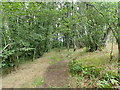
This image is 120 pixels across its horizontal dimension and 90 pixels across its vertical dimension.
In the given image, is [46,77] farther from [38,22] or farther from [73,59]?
[38,22]

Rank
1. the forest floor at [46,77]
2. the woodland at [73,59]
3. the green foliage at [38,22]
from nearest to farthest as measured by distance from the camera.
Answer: the woodland at [73,59], the forest floor at [46,77], the green foliage at [38,22]

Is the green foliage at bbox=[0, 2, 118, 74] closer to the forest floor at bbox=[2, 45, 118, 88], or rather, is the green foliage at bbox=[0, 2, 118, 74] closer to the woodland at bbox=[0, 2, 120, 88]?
the woodland at bbox=[0, 2, 120, 88]

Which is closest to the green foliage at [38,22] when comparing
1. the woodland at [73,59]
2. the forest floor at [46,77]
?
the woodland at [73,59]

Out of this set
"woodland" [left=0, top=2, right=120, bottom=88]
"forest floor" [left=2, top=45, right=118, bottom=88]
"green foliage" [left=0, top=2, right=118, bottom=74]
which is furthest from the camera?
"green foliage" [left=0, top=2, right=118, bottom=74]

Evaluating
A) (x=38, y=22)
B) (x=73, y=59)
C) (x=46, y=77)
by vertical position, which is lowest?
(x=46, y=77)

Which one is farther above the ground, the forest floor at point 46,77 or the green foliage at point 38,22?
the green foliage at point 38,22

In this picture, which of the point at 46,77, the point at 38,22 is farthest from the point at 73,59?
the point at 38,22

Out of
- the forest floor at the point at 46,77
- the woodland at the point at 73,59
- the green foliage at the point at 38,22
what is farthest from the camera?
the green foliage at the point at 38,22

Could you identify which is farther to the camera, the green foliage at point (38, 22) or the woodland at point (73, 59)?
the green foliage at point (38, 22)

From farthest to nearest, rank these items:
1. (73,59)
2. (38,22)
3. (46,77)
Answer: (38,22), (73,59), (46,77)

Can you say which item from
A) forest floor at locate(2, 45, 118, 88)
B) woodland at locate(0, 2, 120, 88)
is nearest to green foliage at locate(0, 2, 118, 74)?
woodland at locate(0, 2, 120, 88)

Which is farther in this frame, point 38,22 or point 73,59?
point 38,22

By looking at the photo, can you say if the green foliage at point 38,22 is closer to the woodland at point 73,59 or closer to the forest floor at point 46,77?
the woodland at point 73,59

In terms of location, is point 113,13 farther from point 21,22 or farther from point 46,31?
point 46,31
